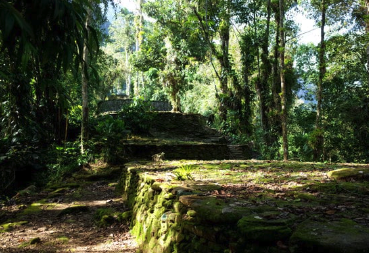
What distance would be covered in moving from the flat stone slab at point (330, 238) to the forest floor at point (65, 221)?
2.60 metres

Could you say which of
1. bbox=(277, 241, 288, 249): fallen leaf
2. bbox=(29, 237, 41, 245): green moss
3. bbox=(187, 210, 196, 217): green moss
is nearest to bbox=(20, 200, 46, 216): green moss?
bbox=(29, 237, 41, 245): green moss

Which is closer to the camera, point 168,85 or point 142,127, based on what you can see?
point 142,127

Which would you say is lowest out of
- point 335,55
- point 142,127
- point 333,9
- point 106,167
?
point 106,167

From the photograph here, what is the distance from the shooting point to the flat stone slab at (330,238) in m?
1.39

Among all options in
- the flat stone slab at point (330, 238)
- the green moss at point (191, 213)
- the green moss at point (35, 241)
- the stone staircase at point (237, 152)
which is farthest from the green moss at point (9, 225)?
the stone staircase at point (237, 152)

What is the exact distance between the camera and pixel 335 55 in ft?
39.4

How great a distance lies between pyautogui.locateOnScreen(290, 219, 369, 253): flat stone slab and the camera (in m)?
1.39

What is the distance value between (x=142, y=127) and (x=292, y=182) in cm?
852

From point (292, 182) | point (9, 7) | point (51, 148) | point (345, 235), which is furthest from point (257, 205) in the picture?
point (51, 148)

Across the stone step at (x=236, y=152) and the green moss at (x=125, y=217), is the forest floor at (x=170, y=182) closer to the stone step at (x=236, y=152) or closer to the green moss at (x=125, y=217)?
the green moss at (x=125, y=217)

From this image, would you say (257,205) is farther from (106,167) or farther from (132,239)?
(106,167)

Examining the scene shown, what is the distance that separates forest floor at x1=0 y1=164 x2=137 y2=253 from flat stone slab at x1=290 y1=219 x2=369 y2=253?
260 centimetres

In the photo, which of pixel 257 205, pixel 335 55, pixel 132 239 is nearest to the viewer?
pixel 257 205

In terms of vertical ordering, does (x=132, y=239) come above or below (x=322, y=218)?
below
